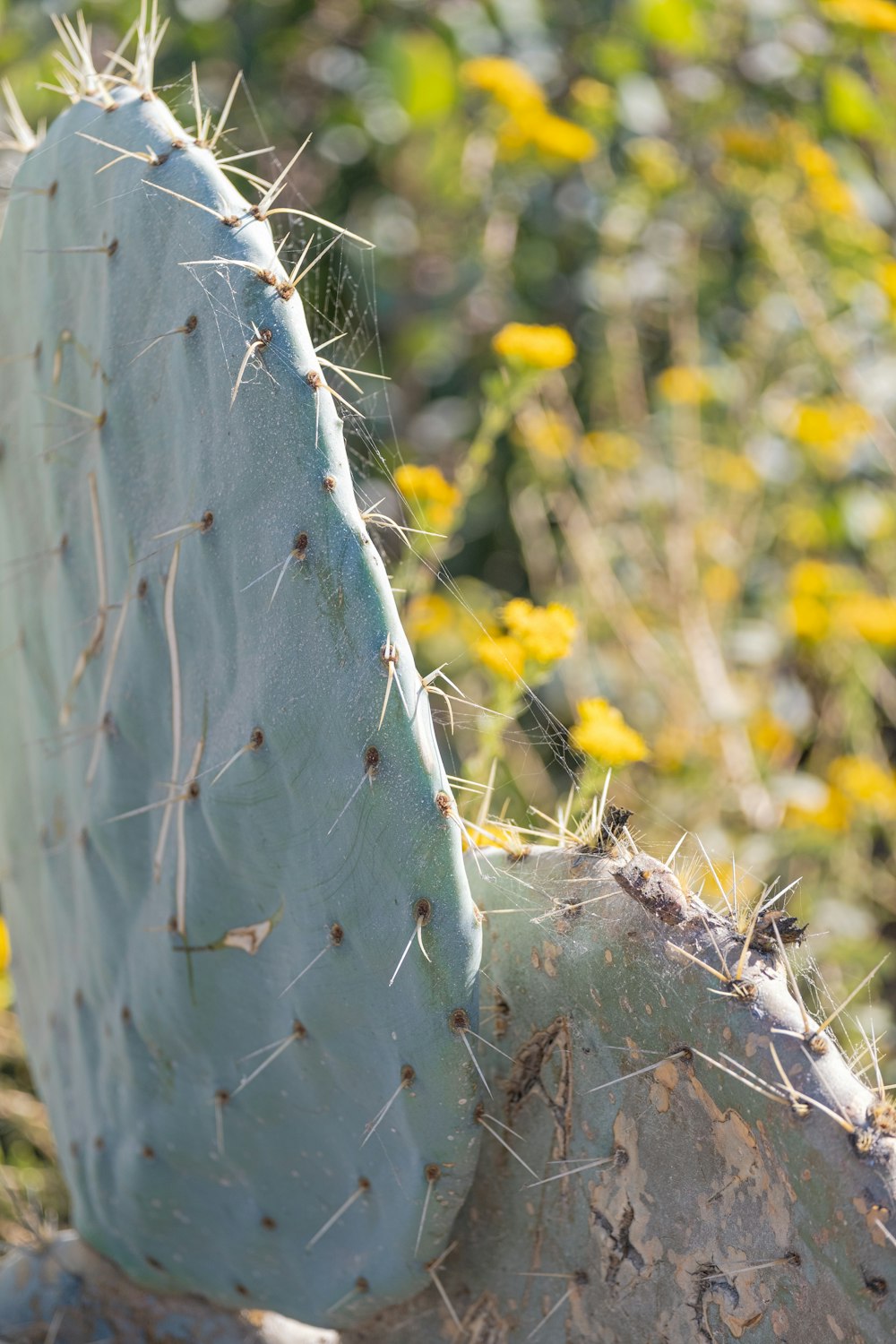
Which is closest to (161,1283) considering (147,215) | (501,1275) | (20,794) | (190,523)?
(501,1275)

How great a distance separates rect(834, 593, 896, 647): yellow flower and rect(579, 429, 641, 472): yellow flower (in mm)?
496

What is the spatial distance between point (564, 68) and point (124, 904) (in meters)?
2.29

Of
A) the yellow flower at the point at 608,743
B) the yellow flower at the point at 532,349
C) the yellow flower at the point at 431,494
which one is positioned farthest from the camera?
the yellow flower at the point at 532,349

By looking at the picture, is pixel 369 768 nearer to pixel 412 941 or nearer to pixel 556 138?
pixel 412 941

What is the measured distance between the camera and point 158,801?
103cm

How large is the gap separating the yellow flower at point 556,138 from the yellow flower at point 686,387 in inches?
17.0

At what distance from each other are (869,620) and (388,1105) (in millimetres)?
1437

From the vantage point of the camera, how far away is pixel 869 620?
6.79 ft

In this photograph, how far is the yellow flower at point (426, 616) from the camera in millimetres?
1538

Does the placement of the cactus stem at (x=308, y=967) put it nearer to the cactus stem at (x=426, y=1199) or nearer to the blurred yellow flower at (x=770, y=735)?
the cactus stem at (x=426, y=1199)

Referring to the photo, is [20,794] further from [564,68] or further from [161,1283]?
[564,68]

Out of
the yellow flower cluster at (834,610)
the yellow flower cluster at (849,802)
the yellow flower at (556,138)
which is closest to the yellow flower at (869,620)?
the yellow flower cluster at (834,610)

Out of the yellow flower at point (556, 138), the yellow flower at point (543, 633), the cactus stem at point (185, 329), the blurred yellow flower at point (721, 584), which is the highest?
the cactus stem at point (185, 329)

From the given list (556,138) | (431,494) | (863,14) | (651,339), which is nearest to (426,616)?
(431,494)
